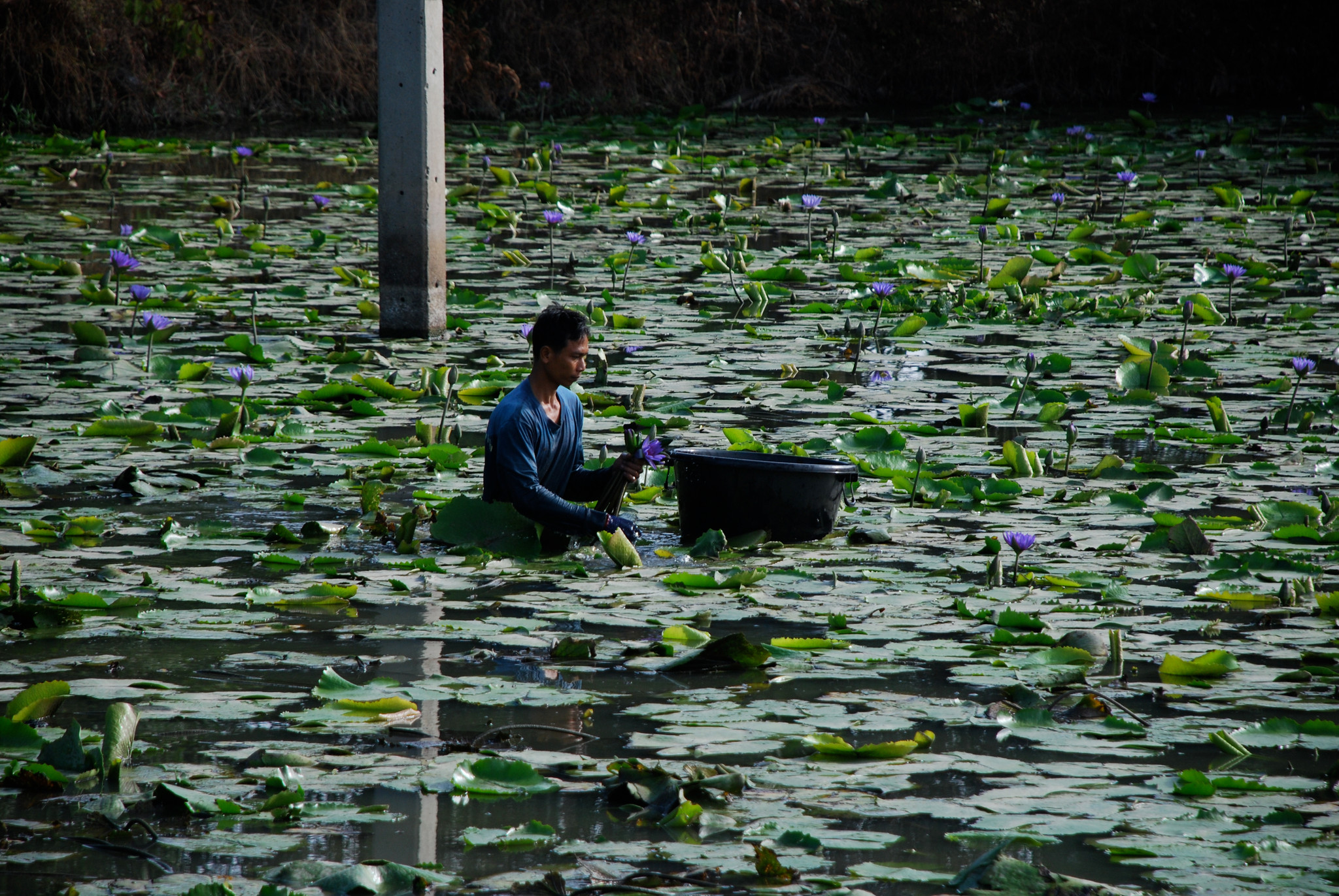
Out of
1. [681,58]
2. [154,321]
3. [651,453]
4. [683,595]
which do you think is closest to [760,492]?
[651,453]

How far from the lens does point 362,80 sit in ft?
56.0

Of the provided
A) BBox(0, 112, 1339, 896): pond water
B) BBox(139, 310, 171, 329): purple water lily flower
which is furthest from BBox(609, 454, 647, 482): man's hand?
BBox(139, 310, 171, 329): purple water lily flower

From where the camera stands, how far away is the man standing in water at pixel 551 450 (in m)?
3.82

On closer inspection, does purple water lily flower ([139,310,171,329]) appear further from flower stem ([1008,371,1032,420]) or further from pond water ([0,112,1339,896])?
flower stem ([1008,371,1032,420])

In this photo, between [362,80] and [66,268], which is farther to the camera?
[362,80]

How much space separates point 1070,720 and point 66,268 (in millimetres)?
6056

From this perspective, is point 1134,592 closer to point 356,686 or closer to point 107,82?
point 356,686

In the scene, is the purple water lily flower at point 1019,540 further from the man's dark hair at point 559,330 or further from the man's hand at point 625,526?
the man's dark hair at point 559,330

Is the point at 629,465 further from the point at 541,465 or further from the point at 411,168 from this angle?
the point at 411,168

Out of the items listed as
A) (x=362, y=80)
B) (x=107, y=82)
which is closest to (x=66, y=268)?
(x=107, y=82)

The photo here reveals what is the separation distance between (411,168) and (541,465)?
2640 millimetres

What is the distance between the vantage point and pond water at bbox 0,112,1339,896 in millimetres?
2273

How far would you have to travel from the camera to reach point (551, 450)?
4.01 metres

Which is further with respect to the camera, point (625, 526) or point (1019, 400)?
point (1019, 400)
